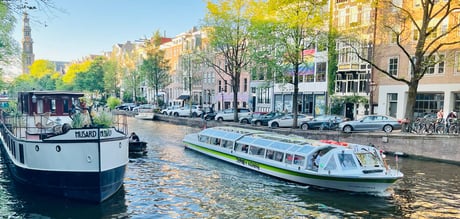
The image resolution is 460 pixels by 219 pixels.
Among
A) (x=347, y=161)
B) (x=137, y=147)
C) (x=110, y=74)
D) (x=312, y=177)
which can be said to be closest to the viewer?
(x=347, y=161)

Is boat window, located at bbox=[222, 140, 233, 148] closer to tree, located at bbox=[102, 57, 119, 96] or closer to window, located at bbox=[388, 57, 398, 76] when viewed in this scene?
window, located at bbox=[388, 57, 398, 76]

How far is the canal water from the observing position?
1328 centimetres

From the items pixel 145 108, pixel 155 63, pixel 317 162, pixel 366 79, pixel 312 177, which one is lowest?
pixel 312 177

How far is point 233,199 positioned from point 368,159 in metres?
6.96

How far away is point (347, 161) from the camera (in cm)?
1658

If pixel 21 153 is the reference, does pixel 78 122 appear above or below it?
above

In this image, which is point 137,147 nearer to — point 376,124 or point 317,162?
point 317,162

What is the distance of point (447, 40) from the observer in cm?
2939

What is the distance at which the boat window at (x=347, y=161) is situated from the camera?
1640 cm

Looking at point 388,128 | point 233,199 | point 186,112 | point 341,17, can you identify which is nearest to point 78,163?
point 233,199

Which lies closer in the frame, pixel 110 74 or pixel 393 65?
pixel 393 65

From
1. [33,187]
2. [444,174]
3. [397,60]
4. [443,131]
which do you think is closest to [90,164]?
[33,187]

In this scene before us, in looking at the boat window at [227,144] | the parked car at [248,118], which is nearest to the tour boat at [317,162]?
the boat window at [227,144]

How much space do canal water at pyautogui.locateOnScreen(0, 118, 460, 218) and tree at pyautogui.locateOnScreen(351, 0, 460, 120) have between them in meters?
8.15
